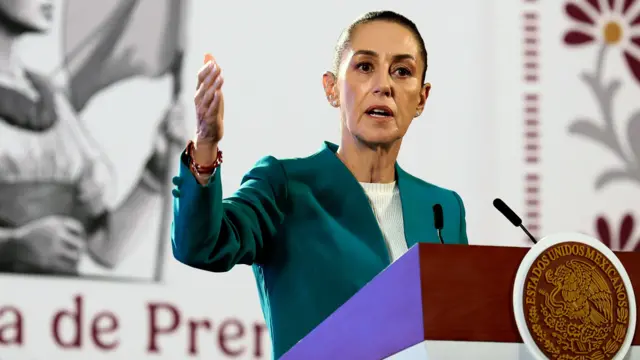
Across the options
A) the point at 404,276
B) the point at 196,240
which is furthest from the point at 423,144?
the point at 404,276

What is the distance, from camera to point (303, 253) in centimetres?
226

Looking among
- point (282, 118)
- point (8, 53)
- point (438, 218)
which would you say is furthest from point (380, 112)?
point (8, 53)

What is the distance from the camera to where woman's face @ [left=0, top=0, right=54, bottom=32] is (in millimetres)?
3869

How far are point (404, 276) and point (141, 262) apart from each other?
7.83 feet

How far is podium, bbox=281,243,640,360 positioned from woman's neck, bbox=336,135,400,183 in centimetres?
83

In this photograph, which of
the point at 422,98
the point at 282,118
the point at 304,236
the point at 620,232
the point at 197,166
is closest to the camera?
the point at 197,166

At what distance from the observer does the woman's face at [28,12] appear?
3.87m

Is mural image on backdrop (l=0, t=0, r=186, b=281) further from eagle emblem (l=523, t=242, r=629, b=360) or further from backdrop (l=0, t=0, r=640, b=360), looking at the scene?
eagle emblem (l=523, t=242, r=629, b=360)

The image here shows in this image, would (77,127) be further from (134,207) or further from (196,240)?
(196,240)

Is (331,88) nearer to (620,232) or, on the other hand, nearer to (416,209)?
(416,209)

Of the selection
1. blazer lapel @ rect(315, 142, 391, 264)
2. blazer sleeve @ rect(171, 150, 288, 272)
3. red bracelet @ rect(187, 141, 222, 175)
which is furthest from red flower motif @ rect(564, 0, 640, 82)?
red bracelet @ rect(187, 141, 222, 175)

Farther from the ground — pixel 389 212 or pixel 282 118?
pixel 282 118

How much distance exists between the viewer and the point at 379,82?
237cm

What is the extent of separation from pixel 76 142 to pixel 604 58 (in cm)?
207
